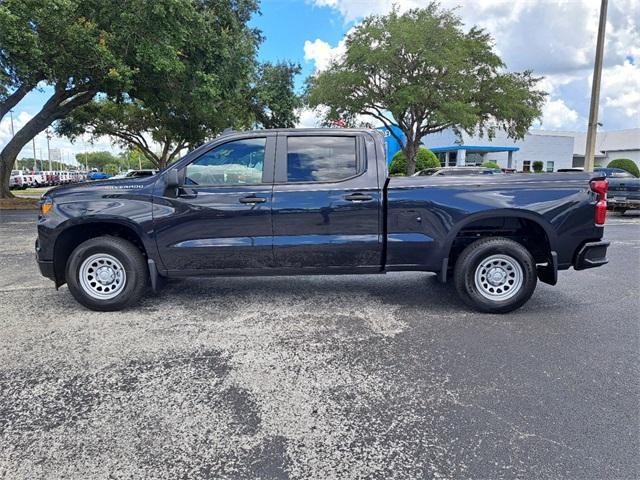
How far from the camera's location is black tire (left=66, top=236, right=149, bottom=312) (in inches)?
185

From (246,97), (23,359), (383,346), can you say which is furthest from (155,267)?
(246,97)

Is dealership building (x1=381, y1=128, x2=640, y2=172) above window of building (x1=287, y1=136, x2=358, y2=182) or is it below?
above

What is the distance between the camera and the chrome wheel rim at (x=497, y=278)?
15.5 feet

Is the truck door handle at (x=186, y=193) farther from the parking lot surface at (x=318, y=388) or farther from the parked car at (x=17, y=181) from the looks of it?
the parked car at (x=17, y=181)

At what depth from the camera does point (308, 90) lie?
25.6 metres

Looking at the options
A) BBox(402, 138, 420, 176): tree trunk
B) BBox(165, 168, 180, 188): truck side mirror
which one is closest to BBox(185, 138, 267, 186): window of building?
BBox(165, 168, 180, 188): truck side mirror

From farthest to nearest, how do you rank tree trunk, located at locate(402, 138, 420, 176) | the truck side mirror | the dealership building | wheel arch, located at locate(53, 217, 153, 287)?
the dealership building, tree trunk, located at locate(402, 138, 420, 176), wheel arch, located at locate(53, 217, 153, 287), the truck side mirror

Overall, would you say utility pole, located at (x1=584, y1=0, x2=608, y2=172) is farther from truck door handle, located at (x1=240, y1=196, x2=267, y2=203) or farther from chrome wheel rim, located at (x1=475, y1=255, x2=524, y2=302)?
truck door handle, located at (x1=240, y1=196, x2=267, y2=203)

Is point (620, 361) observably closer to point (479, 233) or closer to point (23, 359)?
point (479, 233)

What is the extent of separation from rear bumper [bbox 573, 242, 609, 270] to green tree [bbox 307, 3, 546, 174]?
17.7 meters

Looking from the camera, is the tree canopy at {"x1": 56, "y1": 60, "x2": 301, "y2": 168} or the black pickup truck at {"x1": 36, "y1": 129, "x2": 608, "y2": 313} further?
the tree canopy at {"x1": 56, "y1": 60, "x2": 301, "y2": 168}

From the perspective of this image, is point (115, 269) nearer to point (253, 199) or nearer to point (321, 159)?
point (253, 199)

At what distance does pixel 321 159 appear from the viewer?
4766mm

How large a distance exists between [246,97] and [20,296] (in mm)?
17569
